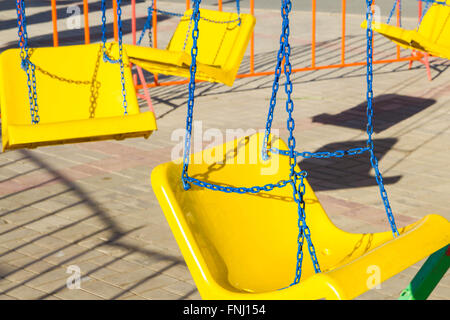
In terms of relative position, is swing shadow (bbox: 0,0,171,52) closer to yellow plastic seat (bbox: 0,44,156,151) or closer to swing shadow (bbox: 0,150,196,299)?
yellow plastic seat (bbox: 0,44,156,151)

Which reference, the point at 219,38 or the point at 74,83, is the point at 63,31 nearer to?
the point at 219,38

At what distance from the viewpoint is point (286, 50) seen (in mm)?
3861

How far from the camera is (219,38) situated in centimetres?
783

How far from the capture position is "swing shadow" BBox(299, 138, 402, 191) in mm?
6469

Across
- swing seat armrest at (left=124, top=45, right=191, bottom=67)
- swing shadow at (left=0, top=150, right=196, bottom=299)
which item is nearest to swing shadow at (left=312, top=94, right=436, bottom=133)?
swing seat armrest at (left=124, top=45, right=191, bottom=67)

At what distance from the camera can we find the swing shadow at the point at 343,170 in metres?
6.47

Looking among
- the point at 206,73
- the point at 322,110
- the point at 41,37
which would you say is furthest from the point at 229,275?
the point at 41,37

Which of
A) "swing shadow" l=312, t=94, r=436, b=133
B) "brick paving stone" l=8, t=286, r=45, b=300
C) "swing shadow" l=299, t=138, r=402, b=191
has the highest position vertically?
"brick paving stone" l=8, t=286, r=45, b=300

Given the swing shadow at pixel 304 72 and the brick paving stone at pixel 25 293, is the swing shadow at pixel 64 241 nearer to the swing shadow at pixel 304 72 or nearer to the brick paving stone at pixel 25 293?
the brick paving stone at pixel 25 293

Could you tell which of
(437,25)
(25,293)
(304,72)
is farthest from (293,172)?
(304,72)

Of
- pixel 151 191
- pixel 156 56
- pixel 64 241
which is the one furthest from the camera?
pixel 156 56

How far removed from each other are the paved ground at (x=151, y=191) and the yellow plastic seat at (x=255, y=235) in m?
0.64

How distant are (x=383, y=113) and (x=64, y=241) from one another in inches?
178
